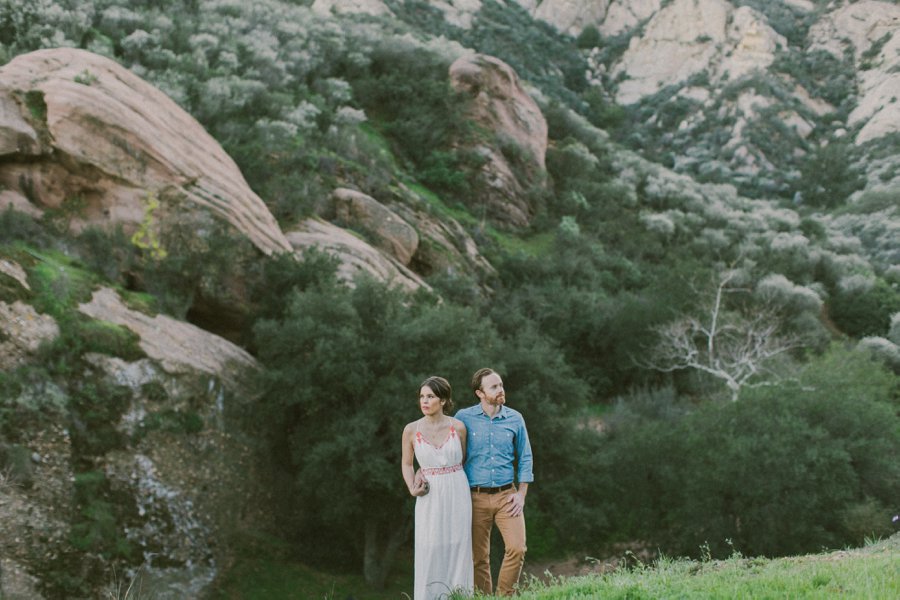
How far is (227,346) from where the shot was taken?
18641mm

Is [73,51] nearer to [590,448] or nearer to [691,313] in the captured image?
[590,448]

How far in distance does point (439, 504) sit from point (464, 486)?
27 centimetres

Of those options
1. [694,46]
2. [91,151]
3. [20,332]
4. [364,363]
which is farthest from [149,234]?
[694,46]

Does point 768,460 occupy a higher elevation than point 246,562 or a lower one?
higher

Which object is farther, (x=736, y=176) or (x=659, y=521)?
(x=736, y=176)

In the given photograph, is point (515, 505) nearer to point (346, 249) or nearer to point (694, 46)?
point (346, 249)

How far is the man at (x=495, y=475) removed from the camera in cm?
618

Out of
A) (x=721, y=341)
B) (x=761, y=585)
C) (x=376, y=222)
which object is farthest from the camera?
(x=721, y=341)

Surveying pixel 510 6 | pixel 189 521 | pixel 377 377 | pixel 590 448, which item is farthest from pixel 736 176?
pixel 189 521

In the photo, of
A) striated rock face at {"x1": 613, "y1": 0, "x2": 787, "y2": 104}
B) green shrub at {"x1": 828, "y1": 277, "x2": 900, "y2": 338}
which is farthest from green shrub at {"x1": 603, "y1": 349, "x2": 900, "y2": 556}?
striated rock face at {"x1": 613, "y1": 0, "x2": 787, "y2": 104}

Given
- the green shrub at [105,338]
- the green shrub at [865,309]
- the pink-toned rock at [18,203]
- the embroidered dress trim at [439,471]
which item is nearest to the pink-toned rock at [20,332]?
the green shrub at [105,338]

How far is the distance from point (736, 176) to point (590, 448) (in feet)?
172

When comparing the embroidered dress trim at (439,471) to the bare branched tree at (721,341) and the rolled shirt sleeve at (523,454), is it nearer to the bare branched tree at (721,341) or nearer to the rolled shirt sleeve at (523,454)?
the rolled shirt sleeve at (523,454)

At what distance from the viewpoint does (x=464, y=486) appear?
6195 mm
